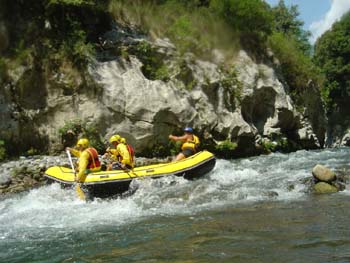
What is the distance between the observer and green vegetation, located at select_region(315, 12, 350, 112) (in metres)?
35.6

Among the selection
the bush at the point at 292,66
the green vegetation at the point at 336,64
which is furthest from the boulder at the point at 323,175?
the green vegetation at the point at 336,64

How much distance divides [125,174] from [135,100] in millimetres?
5525

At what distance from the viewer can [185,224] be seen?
7.05m

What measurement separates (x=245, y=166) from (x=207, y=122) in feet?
10.8

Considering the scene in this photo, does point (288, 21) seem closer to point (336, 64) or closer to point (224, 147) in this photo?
point (336, 64)

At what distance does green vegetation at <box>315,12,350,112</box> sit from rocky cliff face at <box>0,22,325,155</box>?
1755cm

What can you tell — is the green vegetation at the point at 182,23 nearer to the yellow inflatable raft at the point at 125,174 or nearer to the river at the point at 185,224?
the yellow inflatable raft at the point at 125,174

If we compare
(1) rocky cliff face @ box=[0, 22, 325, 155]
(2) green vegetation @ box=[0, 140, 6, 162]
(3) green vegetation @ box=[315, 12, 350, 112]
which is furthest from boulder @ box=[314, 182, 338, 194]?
(3) green vegetation @ box=[315, 12, 350, 112]

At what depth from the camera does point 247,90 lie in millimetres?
19828

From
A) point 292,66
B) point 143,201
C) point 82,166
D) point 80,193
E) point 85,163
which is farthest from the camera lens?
point 292,66

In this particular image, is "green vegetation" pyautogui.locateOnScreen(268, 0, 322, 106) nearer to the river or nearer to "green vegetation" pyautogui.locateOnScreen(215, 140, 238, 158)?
"green vegetation" pyautogui.locateOnScreen(215, 140, 238, 158)

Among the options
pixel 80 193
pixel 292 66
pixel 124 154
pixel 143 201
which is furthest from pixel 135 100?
pixel 292 66

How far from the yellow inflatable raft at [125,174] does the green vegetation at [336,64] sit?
25.6 m

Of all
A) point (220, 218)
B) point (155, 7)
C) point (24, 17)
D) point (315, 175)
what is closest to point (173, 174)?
point (315, 175)
